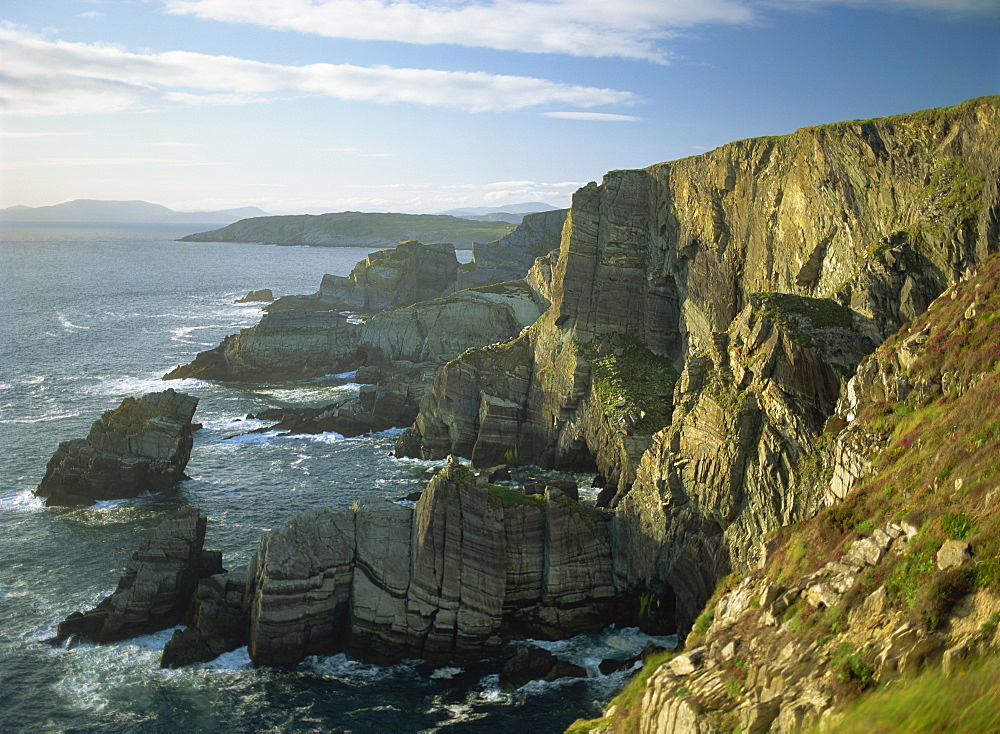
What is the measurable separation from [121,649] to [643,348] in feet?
129

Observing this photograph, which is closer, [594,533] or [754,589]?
[754,589]

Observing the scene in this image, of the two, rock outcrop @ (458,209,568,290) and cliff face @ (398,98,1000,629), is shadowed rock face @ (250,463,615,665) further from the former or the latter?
rock outcrop @ (458,209,568,290)

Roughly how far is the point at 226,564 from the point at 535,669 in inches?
772

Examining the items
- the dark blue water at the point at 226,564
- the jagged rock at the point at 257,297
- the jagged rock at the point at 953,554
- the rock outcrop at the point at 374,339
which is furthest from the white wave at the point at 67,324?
the jagged rock at the point at 953,554

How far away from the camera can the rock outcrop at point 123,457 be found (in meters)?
54.8

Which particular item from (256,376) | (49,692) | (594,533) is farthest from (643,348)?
(256,376)

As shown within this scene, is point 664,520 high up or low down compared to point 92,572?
up

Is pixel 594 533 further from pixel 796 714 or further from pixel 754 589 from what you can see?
pixel 796 714

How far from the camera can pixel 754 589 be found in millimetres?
23000

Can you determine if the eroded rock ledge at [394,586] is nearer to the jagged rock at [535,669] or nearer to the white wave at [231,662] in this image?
the white wave at [231,662]

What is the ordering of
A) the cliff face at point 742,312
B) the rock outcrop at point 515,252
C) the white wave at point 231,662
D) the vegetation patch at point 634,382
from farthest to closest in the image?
the rock outcrop at point 515,252
the vegetation patch at point 634,382
the white wave at point 231,662
the cliff face at point 742,312

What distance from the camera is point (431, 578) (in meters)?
36.7

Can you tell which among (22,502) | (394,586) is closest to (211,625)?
(394,586)

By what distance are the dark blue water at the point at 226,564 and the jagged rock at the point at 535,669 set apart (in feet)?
1.82
